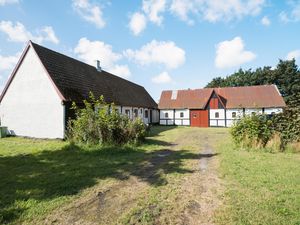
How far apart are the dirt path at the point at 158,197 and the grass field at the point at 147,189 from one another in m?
0.02

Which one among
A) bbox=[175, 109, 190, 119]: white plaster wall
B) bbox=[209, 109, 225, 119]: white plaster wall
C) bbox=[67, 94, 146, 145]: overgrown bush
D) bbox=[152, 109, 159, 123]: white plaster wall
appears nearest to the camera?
bbox=[67, 94, 146, 145]: overgrown bush

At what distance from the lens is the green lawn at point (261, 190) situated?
360cm

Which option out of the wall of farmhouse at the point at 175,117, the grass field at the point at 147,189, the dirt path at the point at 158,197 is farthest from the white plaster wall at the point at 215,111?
the dirt path at the point at 158,197

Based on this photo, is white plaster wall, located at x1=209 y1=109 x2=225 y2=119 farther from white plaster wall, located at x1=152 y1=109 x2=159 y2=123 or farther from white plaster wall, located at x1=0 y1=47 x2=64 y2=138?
white plaster wall, located at x1=0 y1=47 x2=64 y2=138

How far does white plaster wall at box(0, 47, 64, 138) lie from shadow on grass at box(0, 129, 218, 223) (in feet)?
13.4

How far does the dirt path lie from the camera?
3.64 m

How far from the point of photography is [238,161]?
24.4ft

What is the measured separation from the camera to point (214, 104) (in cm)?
2642

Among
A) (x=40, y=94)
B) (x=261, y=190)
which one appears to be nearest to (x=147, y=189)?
(x=261, y=190)

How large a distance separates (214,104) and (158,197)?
2354 centimetres

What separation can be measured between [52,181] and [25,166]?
7.08 ft

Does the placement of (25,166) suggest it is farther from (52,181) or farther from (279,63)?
(279,63)

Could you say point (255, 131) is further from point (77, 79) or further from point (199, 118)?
point (199, 118)

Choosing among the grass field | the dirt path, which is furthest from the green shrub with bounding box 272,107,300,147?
the dirt path
